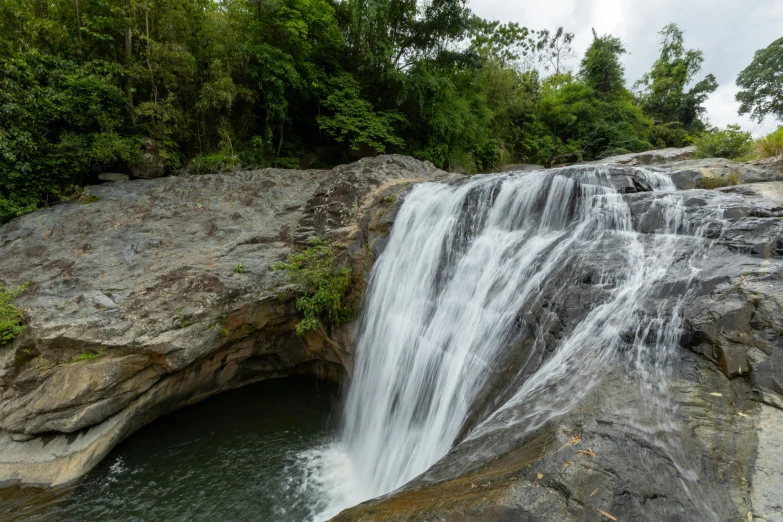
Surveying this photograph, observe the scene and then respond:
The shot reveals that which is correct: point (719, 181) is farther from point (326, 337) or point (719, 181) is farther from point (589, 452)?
point (326, 337)

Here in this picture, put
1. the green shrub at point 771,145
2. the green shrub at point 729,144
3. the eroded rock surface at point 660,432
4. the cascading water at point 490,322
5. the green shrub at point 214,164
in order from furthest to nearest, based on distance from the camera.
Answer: the green shrub at point 214,164
the green shrub at point 729,144
the green shrub at point 771,145
the cascading water at point 490,322
the eroded rock surface at point 660,432

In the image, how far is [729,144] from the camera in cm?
794

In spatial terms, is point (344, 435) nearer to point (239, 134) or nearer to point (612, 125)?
point (239, 134)

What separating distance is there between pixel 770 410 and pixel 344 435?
578cm

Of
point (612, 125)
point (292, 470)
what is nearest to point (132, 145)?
point (292, 470)

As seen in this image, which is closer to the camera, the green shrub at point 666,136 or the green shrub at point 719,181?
the green shrub at point 719,181

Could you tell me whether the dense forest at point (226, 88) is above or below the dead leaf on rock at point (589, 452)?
above

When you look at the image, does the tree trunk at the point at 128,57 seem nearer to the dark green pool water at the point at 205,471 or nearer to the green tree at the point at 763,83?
the dark green pool water at the point at 205,471

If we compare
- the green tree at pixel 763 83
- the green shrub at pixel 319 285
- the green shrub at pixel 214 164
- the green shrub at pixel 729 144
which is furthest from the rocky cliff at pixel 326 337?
the green tree at pixel 763 83

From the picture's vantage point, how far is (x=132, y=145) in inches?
376

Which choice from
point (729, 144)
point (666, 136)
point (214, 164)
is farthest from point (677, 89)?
point (214, 164)

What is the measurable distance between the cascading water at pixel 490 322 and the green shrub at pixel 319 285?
24.7 inches

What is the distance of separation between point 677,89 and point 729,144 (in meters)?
24.8

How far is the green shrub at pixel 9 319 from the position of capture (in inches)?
223
